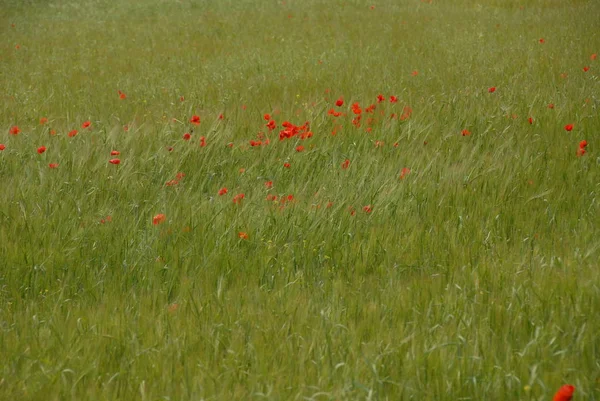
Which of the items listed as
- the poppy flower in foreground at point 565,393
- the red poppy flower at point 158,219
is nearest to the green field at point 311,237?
the red poppy flower at point 158,219

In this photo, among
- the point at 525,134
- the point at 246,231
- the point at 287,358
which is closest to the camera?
the point at 287,358

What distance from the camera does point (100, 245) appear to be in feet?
13.1

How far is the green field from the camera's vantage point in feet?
8.93

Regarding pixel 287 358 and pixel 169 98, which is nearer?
pixel 287 358

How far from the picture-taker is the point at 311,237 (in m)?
4.00

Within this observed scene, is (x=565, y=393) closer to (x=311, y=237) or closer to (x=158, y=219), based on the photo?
(x=311, y=237)

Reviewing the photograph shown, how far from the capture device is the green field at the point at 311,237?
272 cm

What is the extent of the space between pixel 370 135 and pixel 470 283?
2.51m

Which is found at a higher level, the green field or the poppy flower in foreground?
the poppy flower in foreground

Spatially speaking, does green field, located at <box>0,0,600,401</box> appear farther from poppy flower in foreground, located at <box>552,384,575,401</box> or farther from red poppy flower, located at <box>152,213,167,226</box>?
poppy flower in foreground, located at <box>552,384,575,401</box>

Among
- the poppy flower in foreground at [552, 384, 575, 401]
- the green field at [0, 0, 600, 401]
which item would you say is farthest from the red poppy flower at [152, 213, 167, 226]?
the poppy flower in foreground at [552, 384, 575, 401]

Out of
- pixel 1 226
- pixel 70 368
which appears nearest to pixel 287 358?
pixel 70 368

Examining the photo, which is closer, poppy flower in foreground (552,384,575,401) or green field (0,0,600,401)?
poppy flower in foreground (552,384,575,401)

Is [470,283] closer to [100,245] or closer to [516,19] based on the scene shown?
[100,245]
